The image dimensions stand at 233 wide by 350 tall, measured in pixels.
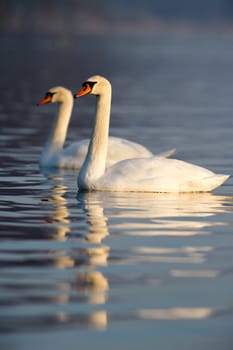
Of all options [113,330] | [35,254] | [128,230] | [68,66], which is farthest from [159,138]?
[68,66]

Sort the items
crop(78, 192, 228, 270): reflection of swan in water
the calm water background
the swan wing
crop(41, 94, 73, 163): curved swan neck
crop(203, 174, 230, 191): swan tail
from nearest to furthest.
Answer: the calm water background < crop(78, 192, 228, 270): reflection of swan in water < the swan wing < crop(203, 174, 230, 191): swan tail < crop(41, 94, 73, 163): curved swan neck

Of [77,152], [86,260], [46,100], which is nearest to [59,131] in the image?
[46,100]

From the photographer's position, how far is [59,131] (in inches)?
766

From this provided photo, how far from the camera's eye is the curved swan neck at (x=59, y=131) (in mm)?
18734

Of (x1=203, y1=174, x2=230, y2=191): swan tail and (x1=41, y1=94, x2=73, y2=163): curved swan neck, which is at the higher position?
(x1=41, y1=94, x2=73, y2=163): curved swan neck

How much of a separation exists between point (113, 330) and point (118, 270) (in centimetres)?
167

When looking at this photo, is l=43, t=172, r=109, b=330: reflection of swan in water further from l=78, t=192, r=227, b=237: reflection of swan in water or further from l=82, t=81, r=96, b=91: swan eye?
l=82, t=81, r=96, b=91: swan eye

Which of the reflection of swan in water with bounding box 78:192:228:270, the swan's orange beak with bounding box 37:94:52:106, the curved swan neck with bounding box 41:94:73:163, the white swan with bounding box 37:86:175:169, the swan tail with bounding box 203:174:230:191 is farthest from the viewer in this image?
the swan's orange beak with bounding box 37:94:52:106

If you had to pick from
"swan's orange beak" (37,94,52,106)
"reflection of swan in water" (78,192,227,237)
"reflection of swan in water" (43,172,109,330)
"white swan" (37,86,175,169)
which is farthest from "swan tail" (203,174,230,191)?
"swan's orange beak" (37,94,52,106)

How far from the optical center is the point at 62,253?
1052 centimetres

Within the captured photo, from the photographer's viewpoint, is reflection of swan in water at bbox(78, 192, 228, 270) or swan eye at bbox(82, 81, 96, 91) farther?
swan eye at bbox(82, 81, 96, 91)

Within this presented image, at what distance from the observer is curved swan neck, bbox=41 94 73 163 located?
18.7m

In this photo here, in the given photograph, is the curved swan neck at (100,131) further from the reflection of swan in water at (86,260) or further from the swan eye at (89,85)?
the reflection of swan in water at (86,260)

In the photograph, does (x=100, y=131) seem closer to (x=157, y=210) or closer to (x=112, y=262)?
(x=157, y=210)
